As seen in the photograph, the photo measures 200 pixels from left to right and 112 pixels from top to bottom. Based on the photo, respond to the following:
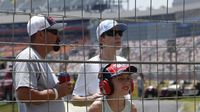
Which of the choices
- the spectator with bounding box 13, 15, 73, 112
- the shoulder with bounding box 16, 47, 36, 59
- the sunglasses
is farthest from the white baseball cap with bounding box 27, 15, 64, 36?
the sunglasses

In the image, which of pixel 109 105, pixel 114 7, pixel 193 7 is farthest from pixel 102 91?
pixel 193 7

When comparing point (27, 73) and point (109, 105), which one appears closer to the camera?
point (27, 73)

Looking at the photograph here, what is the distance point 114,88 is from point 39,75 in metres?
0.41

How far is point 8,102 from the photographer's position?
2256mm

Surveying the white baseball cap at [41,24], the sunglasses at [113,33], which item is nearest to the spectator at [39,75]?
the white baseball cap at [41,24]

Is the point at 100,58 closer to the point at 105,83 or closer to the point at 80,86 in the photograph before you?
the point at 80,86

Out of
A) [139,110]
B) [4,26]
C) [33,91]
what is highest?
[4,26]

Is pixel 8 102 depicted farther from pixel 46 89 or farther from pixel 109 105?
pixel 109 105

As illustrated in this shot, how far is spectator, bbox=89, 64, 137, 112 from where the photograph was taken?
2.61 m

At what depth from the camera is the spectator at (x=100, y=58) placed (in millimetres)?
2799

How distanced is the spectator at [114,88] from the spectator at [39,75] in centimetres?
17

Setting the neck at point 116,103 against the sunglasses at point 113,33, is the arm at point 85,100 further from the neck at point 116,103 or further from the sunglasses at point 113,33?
the sunglasses at point 113,33

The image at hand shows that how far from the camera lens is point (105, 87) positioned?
8.71 feet

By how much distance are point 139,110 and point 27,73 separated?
0.86m
